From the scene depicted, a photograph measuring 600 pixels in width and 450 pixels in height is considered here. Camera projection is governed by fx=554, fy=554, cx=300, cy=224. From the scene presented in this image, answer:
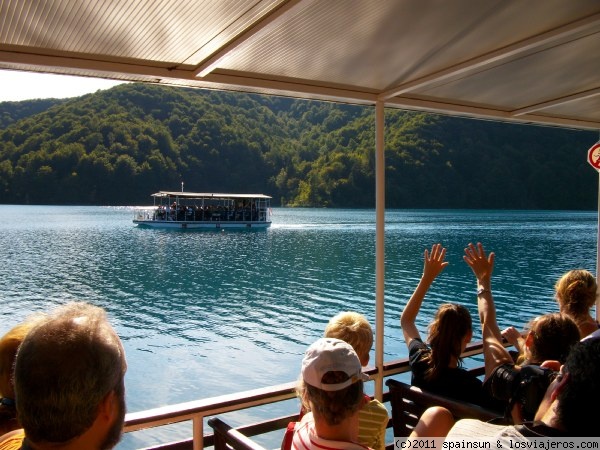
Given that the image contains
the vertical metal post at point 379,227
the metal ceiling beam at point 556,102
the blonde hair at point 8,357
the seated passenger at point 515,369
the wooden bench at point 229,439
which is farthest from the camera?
the metal ceiling beam at point 556,102

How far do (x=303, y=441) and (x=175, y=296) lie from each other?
729 inches

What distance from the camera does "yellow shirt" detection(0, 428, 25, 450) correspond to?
1.04 m

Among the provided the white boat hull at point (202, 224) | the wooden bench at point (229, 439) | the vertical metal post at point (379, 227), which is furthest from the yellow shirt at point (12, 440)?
the white boat hull at point (202, 224)

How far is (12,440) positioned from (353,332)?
914 millimetres

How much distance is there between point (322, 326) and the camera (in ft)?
48.1

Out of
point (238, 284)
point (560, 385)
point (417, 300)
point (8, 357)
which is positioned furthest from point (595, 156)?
point (238, 284)

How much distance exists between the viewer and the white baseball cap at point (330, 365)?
1.22 m

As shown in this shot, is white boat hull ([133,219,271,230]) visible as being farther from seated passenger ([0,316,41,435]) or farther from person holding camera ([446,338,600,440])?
person holding camera ([446,338,600,440])

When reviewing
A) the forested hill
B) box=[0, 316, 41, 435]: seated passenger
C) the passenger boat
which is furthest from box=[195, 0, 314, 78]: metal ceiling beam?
the forested hill

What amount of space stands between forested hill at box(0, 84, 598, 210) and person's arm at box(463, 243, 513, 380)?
1774 inches

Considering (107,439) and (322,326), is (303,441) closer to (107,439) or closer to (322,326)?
(107,439)

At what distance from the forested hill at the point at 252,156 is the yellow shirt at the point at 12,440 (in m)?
46.4

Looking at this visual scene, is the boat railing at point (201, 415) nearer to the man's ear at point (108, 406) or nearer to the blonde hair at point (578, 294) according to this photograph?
the man's ear at point (108, 406)

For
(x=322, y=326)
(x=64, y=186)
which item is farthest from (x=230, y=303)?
(x=64, y=186)
